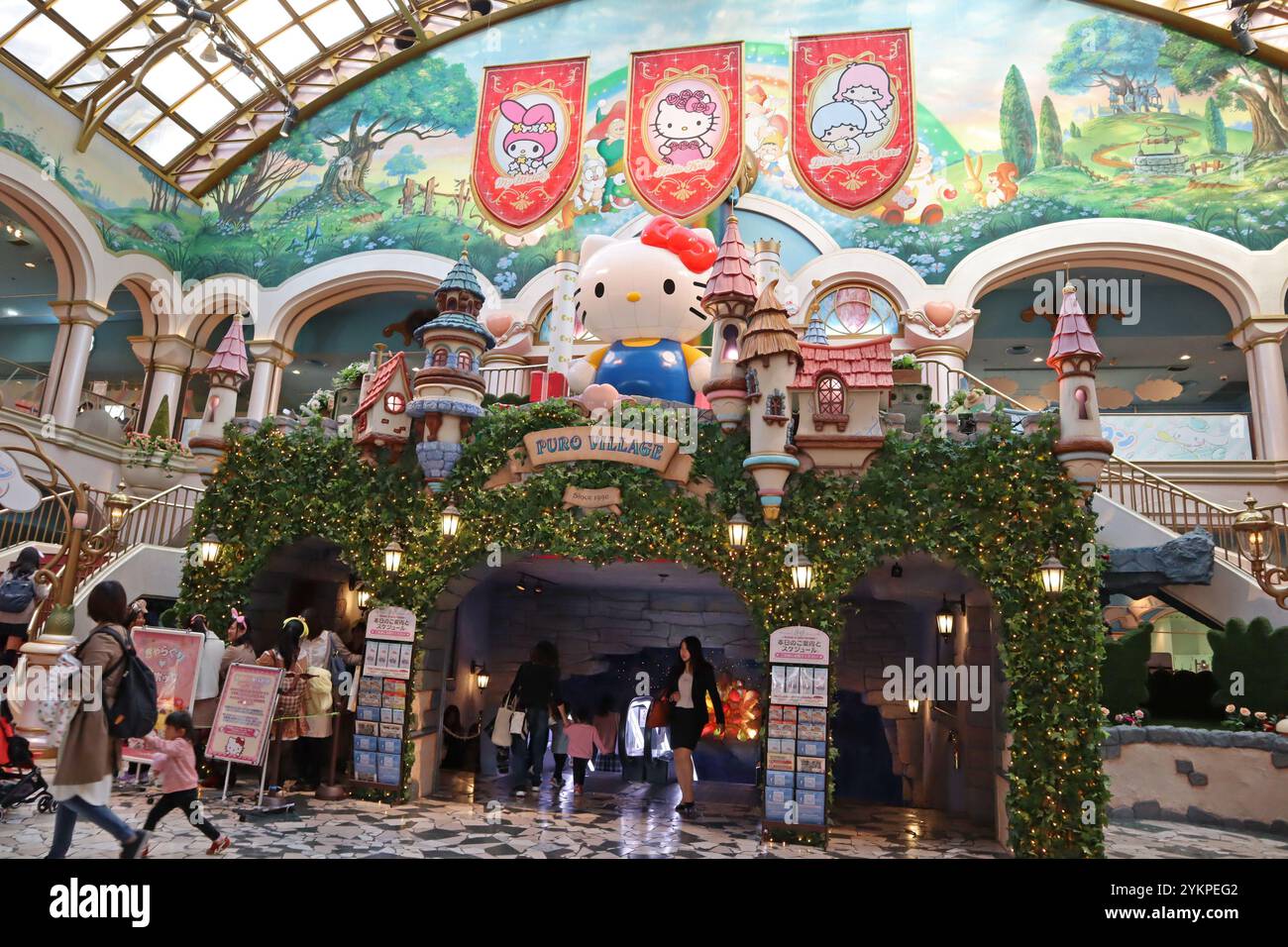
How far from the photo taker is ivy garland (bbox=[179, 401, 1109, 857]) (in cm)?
716

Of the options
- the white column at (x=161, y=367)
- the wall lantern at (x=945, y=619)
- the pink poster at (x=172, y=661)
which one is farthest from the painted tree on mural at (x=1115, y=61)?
the white column at (x=161, y=367)

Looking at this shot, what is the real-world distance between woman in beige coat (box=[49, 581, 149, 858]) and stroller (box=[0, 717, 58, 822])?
2.14 meters

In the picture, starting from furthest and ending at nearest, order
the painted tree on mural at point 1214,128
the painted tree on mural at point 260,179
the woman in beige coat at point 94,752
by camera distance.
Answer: the painted tree on mural at point 260,179, the painted tree on mural at point 1214,128, the woman in beige coat at point 94,752

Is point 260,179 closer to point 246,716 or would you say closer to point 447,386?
point 447,386

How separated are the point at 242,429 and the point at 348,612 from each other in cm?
356

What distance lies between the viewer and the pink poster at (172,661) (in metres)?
7.63

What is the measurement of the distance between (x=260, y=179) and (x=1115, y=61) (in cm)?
1863

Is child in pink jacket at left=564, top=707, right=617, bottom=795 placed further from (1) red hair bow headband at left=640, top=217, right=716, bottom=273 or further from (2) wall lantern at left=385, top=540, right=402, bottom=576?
(1) red hair bow headband at left=640, top=217, right=716, bottom=273

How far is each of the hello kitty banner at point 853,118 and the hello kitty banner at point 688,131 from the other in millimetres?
755

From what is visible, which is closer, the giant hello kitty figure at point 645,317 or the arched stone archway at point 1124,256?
the giant hello kitty figure at point 645,317

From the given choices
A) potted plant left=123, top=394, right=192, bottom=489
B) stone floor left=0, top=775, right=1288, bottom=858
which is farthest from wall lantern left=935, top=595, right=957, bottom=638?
potted plant left=123, top=394, right=192, bottom=489

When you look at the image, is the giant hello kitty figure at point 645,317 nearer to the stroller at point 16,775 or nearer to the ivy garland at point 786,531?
the ivy garland at point 786,531

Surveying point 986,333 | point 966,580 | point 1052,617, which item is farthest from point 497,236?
point 1052,617

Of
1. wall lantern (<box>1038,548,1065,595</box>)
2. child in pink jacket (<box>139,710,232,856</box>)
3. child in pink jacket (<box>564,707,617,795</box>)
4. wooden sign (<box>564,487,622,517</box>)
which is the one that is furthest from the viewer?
child in pink jacket (<box>564,707,617,795</box>)
